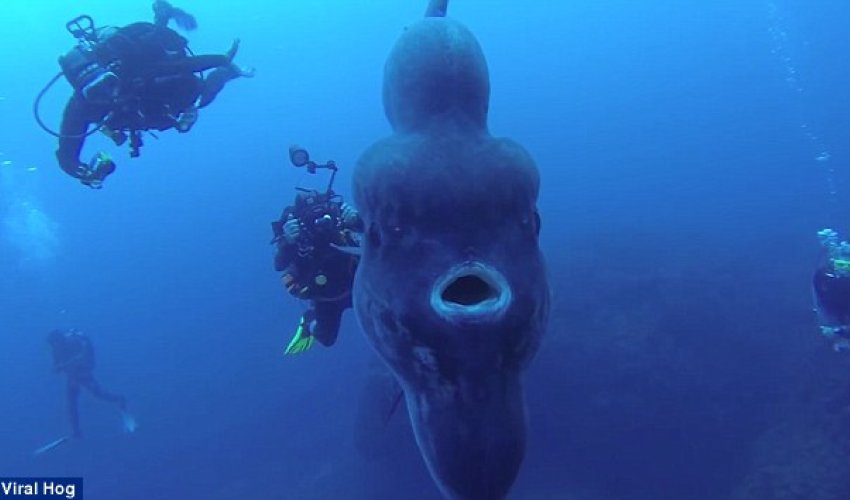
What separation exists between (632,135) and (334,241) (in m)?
60.5

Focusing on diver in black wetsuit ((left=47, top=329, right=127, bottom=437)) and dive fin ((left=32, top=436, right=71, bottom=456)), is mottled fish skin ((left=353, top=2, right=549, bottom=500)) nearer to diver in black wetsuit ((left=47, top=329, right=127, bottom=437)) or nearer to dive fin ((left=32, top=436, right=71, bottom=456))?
diver in black wetsuit ((left=47, top=329, right=127, bottom=437))

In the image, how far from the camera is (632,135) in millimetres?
63344

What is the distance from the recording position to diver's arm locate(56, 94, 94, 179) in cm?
848

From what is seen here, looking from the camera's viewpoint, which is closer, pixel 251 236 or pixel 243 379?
pixel 243 379

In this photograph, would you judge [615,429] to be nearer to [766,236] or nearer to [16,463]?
[766,236]

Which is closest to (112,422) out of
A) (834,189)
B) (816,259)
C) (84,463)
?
(84,463)

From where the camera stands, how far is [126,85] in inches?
325

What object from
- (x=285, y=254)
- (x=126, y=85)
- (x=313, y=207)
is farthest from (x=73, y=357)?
(x=313, y=207)

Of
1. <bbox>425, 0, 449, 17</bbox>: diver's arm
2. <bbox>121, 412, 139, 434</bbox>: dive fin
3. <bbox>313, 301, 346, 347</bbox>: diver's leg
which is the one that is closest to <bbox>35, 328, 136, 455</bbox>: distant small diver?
<bbox>121, 412, 139, 434</bbox>: dive fin

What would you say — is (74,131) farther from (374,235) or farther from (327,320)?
(374,235)

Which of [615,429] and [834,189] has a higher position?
[834,189]

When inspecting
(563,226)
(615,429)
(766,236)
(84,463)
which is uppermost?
(563,226)

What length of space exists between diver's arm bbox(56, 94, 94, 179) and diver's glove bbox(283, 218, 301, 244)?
3298 mm

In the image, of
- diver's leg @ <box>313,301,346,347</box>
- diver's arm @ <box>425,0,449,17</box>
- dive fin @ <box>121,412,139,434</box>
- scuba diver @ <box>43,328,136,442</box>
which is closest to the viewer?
diver's arm @ <box>425,0,449,17</box>
